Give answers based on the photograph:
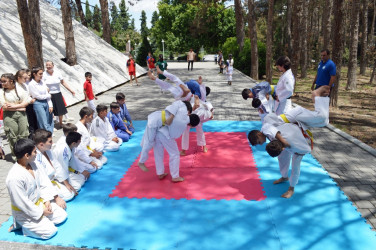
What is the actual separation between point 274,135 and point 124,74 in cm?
1492

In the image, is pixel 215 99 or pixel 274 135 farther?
pixel 215 99

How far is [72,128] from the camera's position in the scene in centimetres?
471

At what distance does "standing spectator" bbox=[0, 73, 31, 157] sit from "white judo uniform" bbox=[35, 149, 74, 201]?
178 centimetres

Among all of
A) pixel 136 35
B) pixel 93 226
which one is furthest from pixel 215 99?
pixel 136 35

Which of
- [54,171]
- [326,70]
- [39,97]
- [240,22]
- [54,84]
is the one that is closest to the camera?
[54,171]

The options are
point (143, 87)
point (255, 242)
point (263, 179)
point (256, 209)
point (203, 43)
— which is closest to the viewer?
point (255, 242)

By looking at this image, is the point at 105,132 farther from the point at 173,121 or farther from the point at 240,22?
the point at 240,22

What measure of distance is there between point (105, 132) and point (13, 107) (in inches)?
75.9

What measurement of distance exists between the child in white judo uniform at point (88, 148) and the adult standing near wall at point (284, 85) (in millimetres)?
3821

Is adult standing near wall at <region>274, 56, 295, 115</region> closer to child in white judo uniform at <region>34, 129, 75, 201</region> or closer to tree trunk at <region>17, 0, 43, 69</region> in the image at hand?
child in white judo uniform at <region>34, 129, 75, 201</region>

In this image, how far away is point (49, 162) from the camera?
4336 millimetres

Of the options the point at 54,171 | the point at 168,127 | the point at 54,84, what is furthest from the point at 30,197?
the point at 54,84

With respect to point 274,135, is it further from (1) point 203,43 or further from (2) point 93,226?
(1) point 203,43

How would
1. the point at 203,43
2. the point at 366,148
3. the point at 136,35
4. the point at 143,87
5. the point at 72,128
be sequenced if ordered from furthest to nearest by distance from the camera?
1. the point at 136,35
2. the point at 203,43
3. the point at 143,87
4. the point at 366,148
5. the point at 72,128
